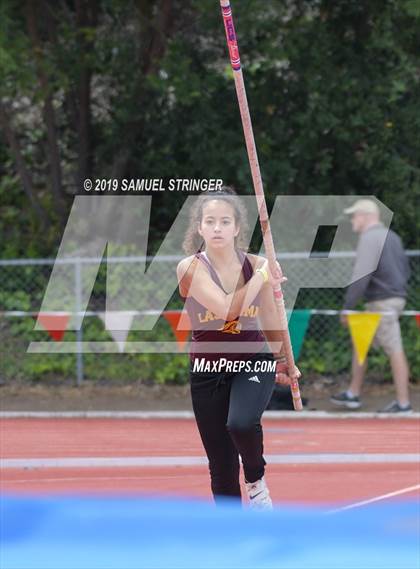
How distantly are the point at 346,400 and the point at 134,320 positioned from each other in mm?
2508

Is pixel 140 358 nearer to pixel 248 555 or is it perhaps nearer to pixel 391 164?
pixel 391 164

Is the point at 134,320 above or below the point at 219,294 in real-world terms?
below

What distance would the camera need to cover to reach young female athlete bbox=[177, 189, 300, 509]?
5645 mm

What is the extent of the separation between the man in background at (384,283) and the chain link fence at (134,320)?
4.09 ft

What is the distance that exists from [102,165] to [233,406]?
9735 millimetres

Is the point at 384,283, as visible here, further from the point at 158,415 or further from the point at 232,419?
the point at 232,419

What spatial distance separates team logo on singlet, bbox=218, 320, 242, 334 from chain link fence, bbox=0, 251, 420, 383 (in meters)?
6.25

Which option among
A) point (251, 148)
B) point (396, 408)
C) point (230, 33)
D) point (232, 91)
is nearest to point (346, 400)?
point (396, 408)

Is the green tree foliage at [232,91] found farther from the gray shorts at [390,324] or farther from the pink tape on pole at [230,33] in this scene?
the pink tape on pole at [230,33]

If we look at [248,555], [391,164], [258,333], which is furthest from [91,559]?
[391,164]

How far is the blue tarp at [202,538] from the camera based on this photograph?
17.0 ft

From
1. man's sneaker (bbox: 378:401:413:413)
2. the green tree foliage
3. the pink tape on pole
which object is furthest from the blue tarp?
the green tree foliage

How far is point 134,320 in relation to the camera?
39.5 feet

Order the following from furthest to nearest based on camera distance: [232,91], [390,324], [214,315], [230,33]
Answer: [232,91] < [390,324] < [214,315] < [230,33]
